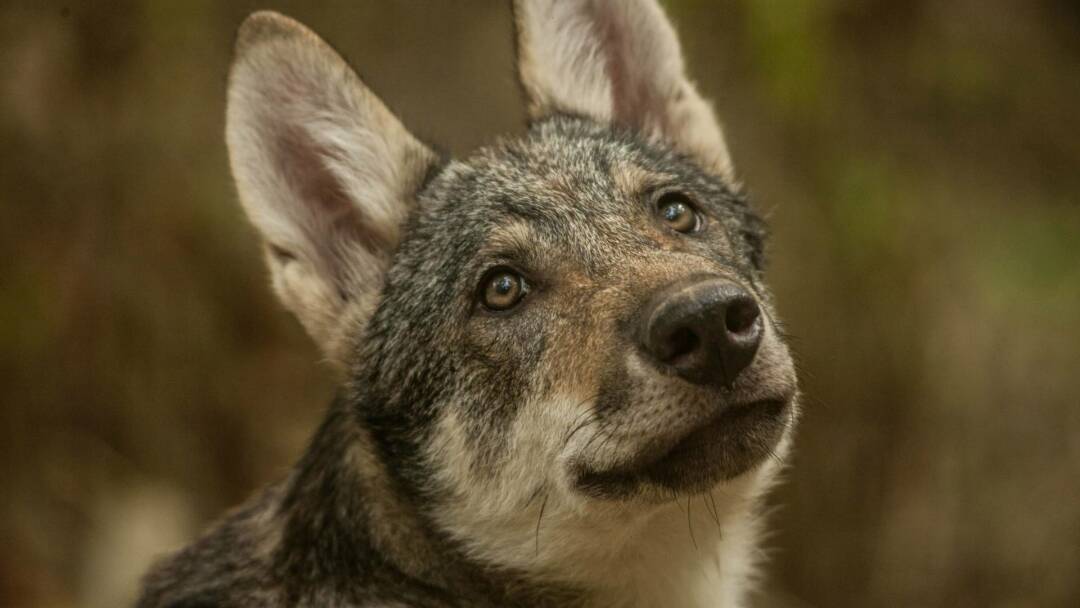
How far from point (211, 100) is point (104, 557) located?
3.72m

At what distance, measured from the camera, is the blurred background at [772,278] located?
9.42 meters

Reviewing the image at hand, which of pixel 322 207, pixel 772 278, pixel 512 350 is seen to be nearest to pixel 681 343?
pixel 512 350

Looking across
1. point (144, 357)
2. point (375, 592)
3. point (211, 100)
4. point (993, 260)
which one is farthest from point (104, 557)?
point (993, 260)

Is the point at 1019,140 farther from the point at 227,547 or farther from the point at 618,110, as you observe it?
the point at 227,547

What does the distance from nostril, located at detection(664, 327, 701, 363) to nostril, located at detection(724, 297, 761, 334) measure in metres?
0.12

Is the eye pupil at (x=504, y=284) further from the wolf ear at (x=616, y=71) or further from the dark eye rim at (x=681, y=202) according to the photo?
the wolf ear at (x=616, y=71)

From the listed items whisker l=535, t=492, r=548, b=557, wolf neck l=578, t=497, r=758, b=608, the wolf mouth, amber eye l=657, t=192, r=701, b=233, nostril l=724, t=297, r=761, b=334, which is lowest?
wolf neck l=578, t=497, r=758, b=608

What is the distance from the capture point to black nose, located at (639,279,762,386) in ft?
13.6

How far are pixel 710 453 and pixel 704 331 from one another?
511mm

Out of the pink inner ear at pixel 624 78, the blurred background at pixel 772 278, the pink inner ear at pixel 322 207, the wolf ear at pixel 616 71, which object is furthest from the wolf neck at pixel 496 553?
the blurred background at pixel 772 278

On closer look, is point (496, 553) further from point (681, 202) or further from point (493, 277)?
point (681, 202)

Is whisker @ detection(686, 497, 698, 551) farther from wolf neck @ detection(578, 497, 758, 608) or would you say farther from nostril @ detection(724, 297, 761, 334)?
nostril @ detection(724, 297, 761, 334)

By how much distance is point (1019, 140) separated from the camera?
10.9m

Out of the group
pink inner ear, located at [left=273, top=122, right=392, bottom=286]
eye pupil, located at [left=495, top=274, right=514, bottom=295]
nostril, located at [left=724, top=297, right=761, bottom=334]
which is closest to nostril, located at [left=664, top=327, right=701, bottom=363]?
nostril, located at [left=724, top=297, right=761, bottom=334]
